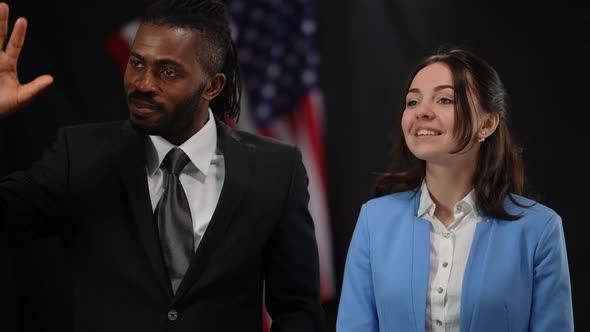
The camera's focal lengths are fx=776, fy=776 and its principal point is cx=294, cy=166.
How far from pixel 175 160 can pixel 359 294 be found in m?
0.59

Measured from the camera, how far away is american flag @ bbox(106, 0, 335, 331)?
384 centimetres

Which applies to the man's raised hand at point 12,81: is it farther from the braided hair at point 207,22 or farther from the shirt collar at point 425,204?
the shirt collar at point 425,204

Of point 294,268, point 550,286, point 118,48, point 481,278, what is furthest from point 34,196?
point 118,48

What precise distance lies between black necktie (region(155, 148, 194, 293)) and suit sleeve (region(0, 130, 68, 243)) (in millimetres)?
246

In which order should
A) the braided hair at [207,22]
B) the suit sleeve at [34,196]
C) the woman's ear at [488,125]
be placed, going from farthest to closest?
the woman's ear at [488,125] < the braided hair at [207,22] < the suit sleeve at [34,196]

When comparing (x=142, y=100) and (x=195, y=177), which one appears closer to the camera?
(x=142, y=100)

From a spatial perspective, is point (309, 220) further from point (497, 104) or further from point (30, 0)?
point (30, 0)

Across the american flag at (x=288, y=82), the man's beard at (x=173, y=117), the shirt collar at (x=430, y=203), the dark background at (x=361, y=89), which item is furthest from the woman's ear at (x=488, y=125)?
the american flag at (x=288, y=82)

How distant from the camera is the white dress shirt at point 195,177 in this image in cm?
186

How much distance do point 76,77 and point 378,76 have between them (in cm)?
145

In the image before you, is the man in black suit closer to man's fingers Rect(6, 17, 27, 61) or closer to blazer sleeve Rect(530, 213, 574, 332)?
man's fingers Rect(6, 17, 27, 61)

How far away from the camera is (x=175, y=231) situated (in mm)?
1816

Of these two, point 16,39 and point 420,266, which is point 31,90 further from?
point 420,266

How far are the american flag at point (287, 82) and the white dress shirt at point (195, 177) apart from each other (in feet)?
6.39
